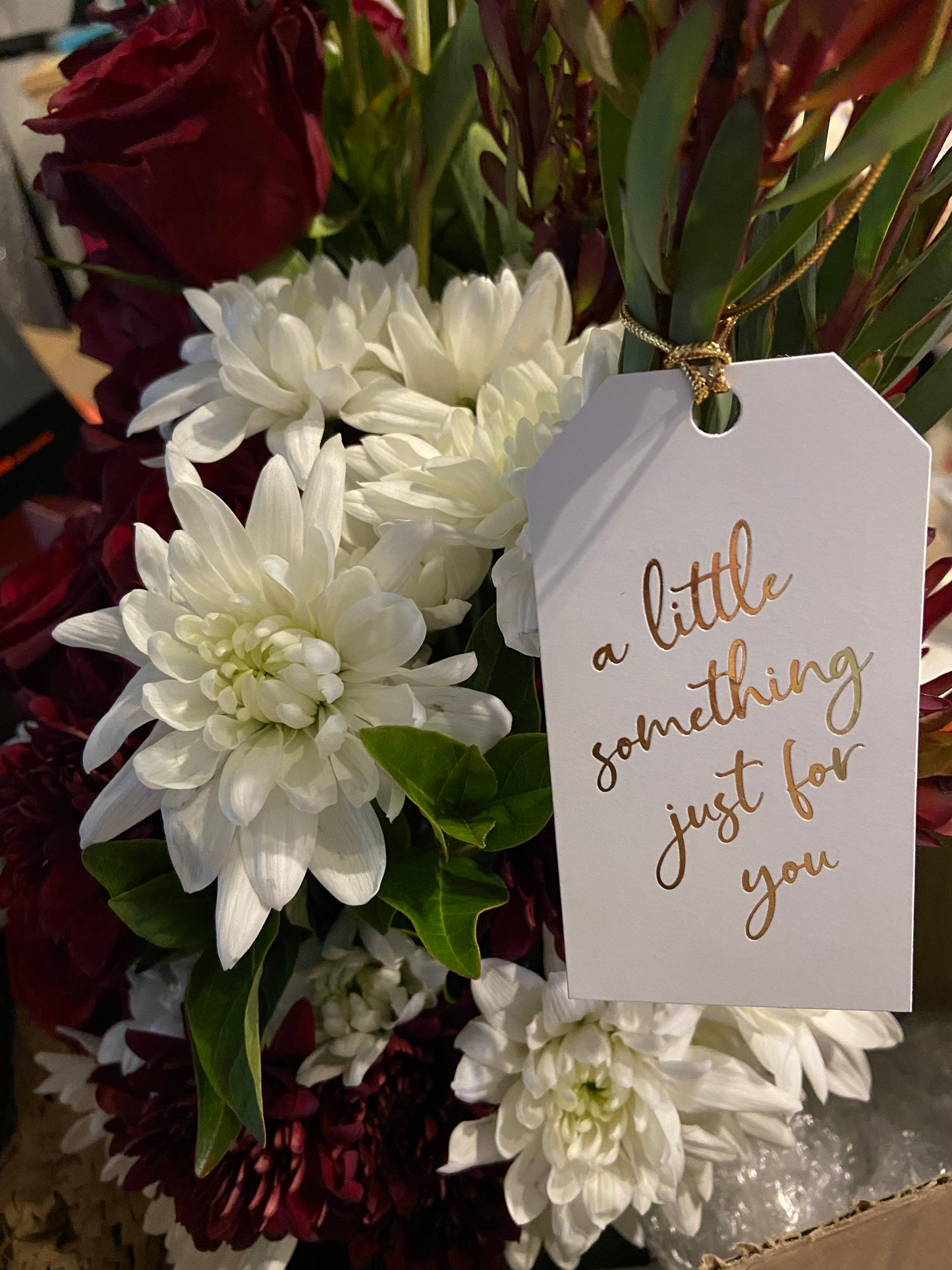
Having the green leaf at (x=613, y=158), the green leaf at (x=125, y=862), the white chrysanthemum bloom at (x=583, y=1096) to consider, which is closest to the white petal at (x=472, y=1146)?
the white chrysanthemum bloom at (x=583, y=1096)

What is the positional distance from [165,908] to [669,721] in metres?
0.23

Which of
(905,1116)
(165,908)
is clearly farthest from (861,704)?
(905,1116)

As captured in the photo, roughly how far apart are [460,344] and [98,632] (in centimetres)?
22

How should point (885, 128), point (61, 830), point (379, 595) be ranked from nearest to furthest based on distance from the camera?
point (885, 128), point (379, 595), point (61, 830)

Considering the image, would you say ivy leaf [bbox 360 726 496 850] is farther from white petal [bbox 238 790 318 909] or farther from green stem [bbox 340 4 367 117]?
green stem [bbox 340 4 367 117]

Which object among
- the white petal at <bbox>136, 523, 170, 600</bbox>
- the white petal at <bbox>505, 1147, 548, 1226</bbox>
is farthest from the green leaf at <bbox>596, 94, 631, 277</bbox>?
the white petal at <bbox>505, 1147, 548, 1226</bbox>

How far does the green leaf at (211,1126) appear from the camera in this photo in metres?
0.38

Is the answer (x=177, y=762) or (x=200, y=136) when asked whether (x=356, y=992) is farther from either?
(x=200, y=136)

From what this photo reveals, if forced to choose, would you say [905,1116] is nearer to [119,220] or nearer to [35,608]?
[35,608]

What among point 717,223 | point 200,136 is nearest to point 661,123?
point 717,223

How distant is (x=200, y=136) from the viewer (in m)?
0.48

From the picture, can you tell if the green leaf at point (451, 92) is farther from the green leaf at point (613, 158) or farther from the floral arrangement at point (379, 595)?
the green leaf at point (613, 158)

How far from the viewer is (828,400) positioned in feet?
0.97

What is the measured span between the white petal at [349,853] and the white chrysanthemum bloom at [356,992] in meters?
0.11
